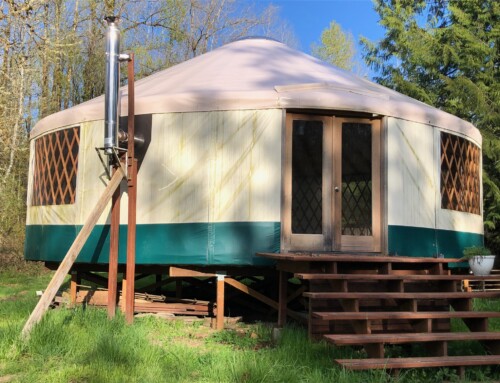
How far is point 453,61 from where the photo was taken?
1188cm

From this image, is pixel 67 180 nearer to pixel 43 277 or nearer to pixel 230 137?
pixel 230 137

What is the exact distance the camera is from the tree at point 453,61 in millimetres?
10109

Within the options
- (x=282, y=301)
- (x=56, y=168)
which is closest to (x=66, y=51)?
(x=56, y=168)

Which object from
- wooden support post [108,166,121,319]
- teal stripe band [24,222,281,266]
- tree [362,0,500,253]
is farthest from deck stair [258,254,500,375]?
tree [362,0,500,253]

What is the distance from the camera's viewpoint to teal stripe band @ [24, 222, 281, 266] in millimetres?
4988

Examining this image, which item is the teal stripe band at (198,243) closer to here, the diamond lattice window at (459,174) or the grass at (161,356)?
the grass at (161,356)

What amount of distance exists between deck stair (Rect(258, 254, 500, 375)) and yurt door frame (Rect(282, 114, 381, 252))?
57cm

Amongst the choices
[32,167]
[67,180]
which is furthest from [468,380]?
[32,167]

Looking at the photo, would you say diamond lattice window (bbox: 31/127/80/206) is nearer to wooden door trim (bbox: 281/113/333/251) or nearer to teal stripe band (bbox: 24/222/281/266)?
teal stripe band (bbox: 24/222/281/266)

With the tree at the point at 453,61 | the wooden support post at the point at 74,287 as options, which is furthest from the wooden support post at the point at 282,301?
the tree at the point at 453,61

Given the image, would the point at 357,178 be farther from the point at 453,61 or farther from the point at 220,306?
the point at 453,61

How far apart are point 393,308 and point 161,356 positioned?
1.85 metres

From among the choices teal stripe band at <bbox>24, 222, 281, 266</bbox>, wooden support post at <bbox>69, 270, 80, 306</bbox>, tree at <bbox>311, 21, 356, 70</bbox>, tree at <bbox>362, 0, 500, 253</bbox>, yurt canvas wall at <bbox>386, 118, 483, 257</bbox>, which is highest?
tree at <bbox>311, 21, 356, 70</bbox>

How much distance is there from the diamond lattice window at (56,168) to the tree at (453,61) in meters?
7.13
